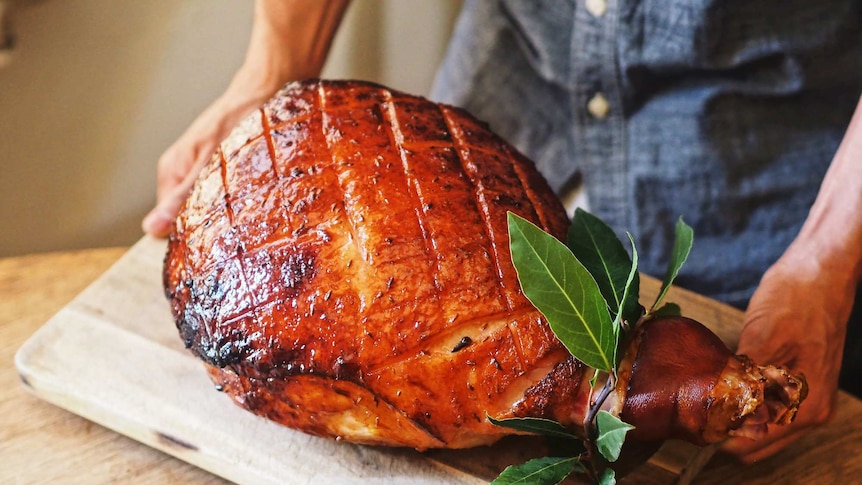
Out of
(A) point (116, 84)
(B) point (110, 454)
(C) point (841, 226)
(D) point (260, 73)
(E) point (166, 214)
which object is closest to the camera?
(B) point (110, 454)

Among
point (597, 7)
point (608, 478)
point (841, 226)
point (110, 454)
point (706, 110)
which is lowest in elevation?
point (110, 454)

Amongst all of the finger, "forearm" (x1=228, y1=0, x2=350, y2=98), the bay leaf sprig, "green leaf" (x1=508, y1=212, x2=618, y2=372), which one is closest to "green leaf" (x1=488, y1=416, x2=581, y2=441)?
the bay leaf sprig

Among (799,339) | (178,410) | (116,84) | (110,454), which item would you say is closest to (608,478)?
(799,339)

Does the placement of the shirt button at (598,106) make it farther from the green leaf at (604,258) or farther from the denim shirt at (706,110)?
the green leaf at (604,258)

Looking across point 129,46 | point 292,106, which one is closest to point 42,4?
point 129,46

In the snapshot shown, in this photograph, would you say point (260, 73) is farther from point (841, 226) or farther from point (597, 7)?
point (841, 226)

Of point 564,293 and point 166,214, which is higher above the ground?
point 564,293

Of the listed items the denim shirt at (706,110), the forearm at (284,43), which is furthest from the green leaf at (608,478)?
the forearm at (284,43)
